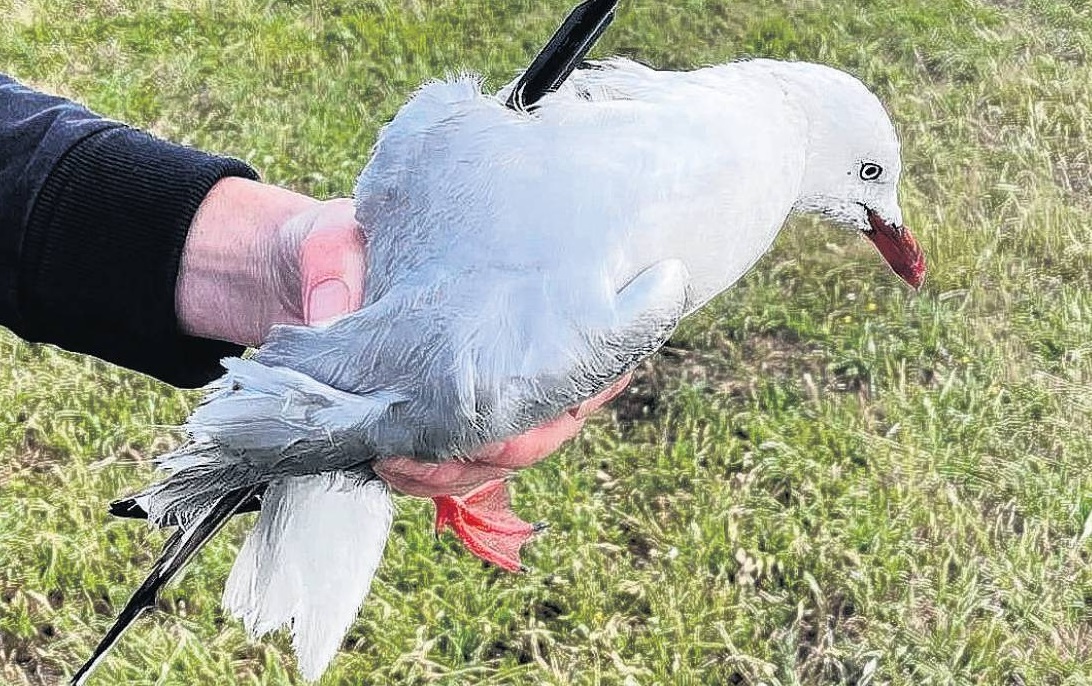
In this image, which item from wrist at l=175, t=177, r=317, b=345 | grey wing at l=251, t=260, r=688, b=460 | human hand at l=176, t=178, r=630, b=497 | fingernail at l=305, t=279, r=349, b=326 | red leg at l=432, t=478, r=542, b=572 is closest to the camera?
grey wing at l=251, t=260, r=688, b=460

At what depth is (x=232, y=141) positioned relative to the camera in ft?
8.97

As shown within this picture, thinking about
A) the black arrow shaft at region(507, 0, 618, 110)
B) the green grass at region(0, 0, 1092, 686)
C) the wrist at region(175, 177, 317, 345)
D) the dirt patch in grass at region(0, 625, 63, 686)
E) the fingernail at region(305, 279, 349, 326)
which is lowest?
the green grass at region(0, 0, 1092, 686)

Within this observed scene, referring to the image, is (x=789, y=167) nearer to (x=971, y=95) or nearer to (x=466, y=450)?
(x=466, y=450)

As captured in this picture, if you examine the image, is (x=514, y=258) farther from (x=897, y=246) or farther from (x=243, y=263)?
(x=897, y=246)

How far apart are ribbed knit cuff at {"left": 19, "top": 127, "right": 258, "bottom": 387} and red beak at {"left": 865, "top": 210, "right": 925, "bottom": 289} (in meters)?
0.81

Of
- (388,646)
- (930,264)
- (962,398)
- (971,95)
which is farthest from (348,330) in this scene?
(971,95)

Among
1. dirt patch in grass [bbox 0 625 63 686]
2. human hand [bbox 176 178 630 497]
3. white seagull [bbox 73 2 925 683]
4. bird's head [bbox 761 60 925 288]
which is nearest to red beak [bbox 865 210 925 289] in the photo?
bird's head [bbox 761 60 925 288]

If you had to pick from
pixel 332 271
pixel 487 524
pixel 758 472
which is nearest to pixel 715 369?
pixel 758 472

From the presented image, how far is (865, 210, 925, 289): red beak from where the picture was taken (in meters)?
1.40

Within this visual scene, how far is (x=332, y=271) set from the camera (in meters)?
1.17

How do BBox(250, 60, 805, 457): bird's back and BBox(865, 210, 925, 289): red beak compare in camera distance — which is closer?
BBox(250, 60, 805, 457): bird's back

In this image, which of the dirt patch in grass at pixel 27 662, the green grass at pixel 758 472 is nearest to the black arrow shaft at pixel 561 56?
the green grass at pixel 758 472

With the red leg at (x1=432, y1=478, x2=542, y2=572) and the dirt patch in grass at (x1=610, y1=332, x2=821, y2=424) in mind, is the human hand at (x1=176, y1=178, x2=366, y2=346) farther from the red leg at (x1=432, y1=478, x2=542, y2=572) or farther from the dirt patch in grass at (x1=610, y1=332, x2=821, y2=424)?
the dirt patch in grass at (x1=610, y1=332, x2=821, y2=424)

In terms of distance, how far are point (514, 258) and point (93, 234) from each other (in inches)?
23.6
